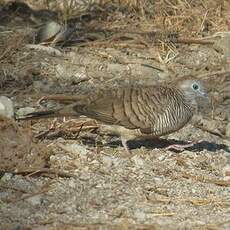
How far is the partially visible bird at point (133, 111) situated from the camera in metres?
6.13

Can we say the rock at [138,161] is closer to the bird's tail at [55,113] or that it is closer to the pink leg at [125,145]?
the pink leg at [125,145]

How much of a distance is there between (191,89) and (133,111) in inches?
27.4

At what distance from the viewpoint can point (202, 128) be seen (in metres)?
7.18

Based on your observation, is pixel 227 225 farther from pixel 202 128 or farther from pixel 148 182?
pixel 202 128

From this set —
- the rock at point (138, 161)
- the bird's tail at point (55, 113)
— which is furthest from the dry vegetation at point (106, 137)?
the bird's tail at point (55, 113)

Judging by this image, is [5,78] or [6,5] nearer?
[5,78]

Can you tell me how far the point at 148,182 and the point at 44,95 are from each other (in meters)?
2.01

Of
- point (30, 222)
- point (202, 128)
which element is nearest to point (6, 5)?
point (202, 128)

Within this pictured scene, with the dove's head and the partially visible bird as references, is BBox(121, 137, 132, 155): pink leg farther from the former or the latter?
the dove's head

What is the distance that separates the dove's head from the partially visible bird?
20 centimetres

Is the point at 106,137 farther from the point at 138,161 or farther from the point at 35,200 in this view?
the point at 35,200

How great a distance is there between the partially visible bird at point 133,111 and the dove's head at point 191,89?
20 centimetres

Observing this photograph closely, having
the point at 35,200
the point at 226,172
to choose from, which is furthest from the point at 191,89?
the point at 35,200

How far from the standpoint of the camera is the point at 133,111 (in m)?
6.22
